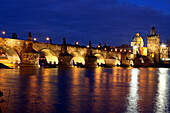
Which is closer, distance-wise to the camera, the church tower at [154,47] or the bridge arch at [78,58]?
the bridge arch at [78,58]

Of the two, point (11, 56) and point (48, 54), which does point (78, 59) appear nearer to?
point (48, 54)

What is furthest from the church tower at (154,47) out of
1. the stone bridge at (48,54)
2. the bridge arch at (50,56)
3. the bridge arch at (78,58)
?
the bridge arch at (50,56)

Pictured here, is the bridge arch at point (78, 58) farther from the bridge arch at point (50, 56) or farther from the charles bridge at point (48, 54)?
the bridge arch at point (50, 56)

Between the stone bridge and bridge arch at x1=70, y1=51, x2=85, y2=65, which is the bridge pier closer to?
the stone bridge

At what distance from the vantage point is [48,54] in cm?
6084

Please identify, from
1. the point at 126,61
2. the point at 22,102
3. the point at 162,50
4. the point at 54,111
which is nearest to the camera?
the point at 54,111

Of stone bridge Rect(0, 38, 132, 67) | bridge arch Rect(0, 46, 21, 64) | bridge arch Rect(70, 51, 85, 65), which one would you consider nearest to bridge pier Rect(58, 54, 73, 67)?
stone bridge Rect(0, 38, 132, 67)

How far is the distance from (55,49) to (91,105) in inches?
1966

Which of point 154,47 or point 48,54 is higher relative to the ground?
point 154,47

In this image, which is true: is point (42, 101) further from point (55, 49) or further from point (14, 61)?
point (55, 49)

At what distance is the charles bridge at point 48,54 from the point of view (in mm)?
45969

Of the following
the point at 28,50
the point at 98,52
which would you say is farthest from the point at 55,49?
the point at 98,52

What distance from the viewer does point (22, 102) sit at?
31.0 ft

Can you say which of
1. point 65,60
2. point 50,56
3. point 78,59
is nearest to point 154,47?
point 78,59
